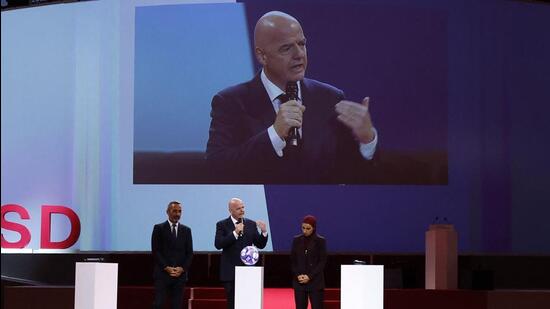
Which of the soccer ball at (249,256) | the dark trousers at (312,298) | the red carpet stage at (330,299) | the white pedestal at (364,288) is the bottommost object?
the red carpet stage at (330,299)

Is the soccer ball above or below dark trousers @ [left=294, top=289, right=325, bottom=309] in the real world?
above

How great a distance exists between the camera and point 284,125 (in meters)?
11.2

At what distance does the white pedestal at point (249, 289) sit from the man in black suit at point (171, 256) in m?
0.93

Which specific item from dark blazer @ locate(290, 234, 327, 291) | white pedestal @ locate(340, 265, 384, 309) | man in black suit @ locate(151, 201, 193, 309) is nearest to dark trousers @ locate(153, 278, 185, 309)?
man in black suit @ locate(151, 201, 193, 309)

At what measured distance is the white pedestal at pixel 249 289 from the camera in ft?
25.7

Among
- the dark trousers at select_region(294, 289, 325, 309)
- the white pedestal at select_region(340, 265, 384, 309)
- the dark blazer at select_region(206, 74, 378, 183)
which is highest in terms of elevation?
the dark blazer at select_region(206, 74, 378, 183)

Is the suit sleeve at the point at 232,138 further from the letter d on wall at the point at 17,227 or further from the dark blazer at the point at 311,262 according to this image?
the dark blazer at the point at 311,262

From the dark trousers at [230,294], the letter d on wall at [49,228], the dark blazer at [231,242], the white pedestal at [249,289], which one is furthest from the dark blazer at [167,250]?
the letter d on wall at [49,228]

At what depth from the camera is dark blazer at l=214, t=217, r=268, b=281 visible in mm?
8539

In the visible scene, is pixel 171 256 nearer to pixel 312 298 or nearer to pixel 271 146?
pixel 312 298

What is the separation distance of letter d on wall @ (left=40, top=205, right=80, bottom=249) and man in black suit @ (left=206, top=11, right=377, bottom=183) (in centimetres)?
198

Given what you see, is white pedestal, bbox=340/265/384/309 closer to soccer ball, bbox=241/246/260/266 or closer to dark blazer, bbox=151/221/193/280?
soccer ball, bbox=241/246/260/266

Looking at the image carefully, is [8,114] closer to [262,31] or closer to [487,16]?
[262,31]

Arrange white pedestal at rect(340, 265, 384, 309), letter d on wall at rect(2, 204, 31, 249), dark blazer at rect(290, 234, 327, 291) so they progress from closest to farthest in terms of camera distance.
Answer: white pedestal at rect(340, 265, 384, 309) → dark blazer at rect(290, 234, 327, 291) → letter d on wall at rect(2, 204, 31, 249)
